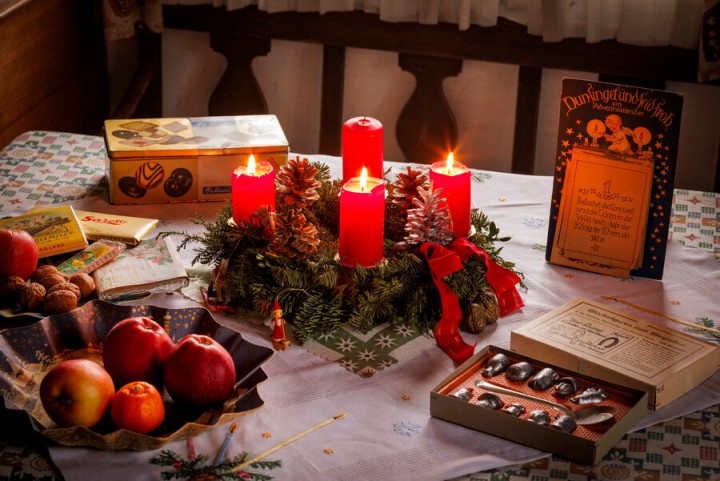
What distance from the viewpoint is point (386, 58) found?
8.89 ft

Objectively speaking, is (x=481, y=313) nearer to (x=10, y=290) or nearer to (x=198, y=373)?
(x=198, y=373)

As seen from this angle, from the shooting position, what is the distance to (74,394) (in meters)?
0.97

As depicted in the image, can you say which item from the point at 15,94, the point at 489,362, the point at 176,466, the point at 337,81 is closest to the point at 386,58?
the point at 337,81

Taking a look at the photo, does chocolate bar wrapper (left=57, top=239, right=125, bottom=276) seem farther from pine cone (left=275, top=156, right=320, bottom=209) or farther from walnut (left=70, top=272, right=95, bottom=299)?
pine cone (left=275, top=156, right=320, bottom=209)

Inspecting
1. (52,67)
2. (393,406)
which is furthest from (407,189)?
(52,67)

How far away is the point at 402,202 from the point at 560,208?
0.25 m

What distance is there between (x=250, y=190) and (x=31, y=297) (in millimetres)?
326

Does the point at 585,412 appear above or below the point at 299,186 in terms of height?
below

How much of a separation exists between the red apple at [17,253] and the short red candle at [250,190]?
0.94 ft

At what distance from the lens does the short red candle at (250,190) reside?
1.30m

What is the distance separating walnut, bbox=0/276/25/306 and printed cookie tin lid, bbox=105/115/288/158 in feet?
1.22

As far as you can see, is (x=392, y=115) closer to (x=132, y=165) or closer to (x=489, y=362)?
(x=132, y=165)

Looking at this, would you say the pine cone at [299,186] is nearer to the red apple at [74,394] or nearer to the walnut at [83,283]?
the walnut at [83,283]

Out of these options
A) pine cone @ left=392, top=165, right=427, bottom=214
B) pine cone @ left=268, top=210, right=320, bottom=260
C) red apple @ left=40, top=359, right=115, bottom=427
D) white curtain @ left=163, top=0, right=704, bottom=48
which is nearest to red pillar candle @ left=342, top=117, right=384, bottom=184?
pine cone @ left=392, top=165, right=427, bottom=214
